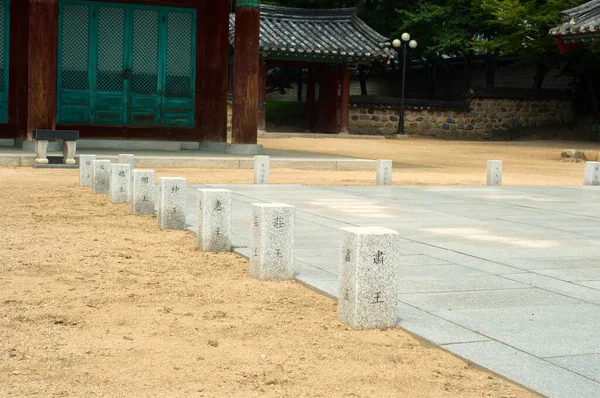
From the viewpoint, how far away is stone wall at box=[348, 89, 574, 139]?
3428 centimetres

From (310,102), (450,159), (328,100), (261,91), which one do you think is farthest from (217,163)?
(310,102)

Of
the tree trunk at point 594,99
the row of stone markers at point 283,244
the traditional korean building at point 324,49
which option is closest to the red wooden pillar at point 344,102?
the traditional korean building at point 324,49

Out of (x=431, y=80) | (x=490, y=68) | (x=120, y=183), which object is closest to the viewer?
(x=120, y=183)

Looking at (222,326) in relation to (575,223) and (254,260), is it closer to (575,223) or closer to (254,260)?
(254,260)

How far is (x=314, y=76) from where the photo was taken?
3284 cm

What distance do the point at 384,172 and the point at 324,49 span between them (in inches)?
678

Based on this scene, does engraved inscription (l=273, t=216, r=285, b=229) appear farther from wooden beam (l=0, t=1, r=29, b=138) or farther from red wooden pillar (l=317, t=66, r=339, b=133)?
red wooden pillar (l=317, t=66, r=339, b=133)

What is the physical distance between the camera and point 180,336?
4312mm

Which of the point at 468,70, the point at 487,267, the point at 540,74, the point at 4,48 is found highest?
the point at 468,70

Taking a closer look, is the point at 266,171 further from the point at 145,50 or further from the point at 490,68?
the point at 490,68

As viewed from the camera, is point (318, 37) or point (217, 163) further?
point (318, 37)

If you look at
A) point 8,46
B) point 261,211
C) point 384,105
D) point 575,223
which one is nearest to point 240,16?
point 8,46

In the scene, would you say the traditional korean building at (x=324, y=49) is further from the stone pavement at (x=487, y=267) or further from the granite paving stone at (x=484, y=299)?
the granite paving stone at (x=484, y=299)

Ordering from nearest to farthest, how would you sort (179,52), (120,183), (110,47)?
(120,183) → (110,47) → (179,52)
